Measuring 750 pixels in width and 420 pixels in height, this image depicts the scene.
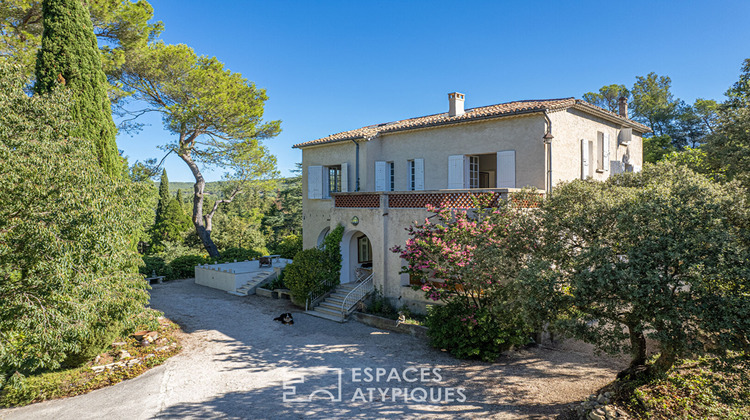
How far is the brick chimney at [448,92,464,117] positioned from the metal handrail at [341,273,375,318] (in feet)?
29.4

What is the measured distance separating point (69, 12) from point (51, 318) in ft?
37.0

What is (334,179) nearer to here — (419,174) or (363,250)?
(363,250)

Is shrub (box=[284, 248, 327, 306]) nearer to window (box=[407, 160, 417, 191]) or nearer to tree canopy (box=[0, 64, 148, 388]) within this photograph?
window (box=[407, 160, 417, 191])

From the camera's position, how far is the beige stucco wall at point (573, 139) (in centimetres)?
1611

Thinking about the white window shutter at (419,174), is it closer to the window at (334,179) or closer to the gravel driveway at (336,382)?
the window at (334,179)

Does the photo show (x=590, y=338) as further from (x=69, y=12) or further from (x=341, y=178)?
(x=69, y=12)

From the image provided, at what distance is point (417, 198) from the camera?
51.4 ft

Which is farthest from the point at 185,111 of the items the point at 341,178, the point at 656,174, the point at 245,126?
the point at 656,174

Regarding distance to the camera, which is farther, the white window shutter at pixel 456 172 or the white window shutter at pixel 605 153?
the white window shutter at pixel 605 153

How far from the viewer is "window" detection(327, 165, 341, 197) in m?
22.7

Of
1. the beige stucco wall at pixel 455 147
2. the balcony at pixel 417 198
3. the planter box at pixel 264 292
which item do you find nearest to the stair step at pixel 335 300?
the balcony at pixel 417 198

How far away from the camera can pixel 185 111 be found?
84.5ft

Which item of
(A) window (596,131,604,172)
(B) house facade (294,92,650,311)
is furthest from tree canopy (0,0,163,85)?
(A) window (596,131,604,172)

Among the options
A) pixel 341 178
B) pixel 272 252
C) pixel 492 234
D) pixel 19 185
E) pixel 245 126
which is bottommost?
pixel 272 252
